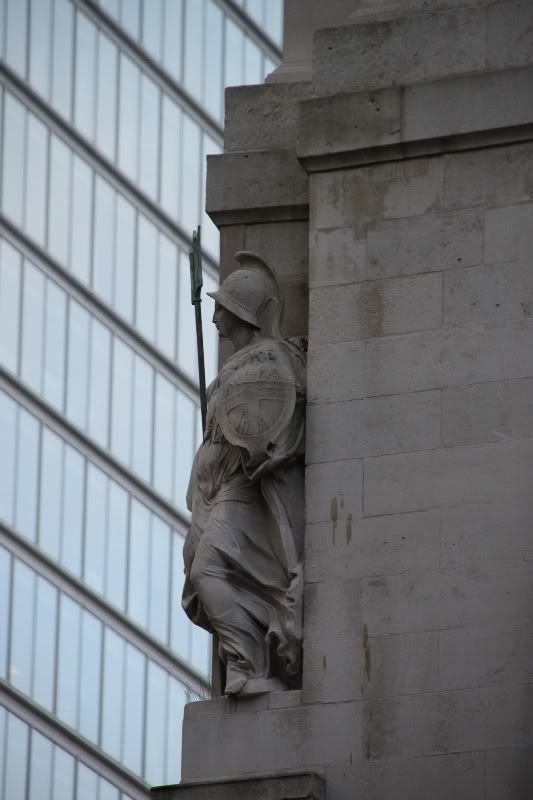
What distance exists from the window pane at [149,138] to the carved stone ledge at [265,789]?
1788 inches

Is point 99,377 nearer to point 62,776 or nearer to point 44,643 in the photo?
point 44,643

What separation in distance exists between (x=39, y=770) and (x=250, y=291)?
1440 inches

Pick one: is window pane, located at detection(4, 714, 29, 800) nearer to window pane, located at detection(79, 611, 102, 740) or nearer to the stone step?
window pane, located at detection(79, 611, 102, 740)

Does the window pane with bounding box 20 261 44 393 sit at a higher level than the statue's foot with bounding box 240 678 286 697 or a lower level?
higher

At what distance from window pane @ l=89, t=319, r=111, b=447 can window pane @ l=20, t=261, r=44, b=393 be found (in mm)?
1434

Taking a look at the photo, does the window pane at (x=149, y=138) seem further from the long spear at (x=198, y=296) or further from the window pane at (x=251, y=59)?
the long spear at (x=198, y=296)

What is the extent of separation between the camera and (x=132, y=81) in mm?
68875

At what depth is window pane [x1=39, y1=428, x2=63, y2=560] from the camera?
63531mm

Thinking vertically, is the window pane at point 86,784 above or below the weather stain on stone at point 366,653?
Result: above

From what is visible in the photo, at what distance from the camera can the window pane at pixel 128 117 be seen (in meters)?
68.1

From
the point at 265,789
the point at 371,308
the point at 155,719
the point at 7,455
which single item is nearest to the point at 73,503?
the point at 7,455

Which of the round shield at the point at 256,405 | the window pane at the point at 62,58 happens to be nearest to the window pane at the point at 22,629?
the window pane at the point at 62,58

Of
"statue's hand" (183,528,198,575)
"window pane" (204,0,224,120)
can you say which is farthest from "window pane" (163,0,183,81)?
"statue's hand" (183,528,198,575)

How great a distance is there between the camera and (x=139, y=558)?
6562cm
